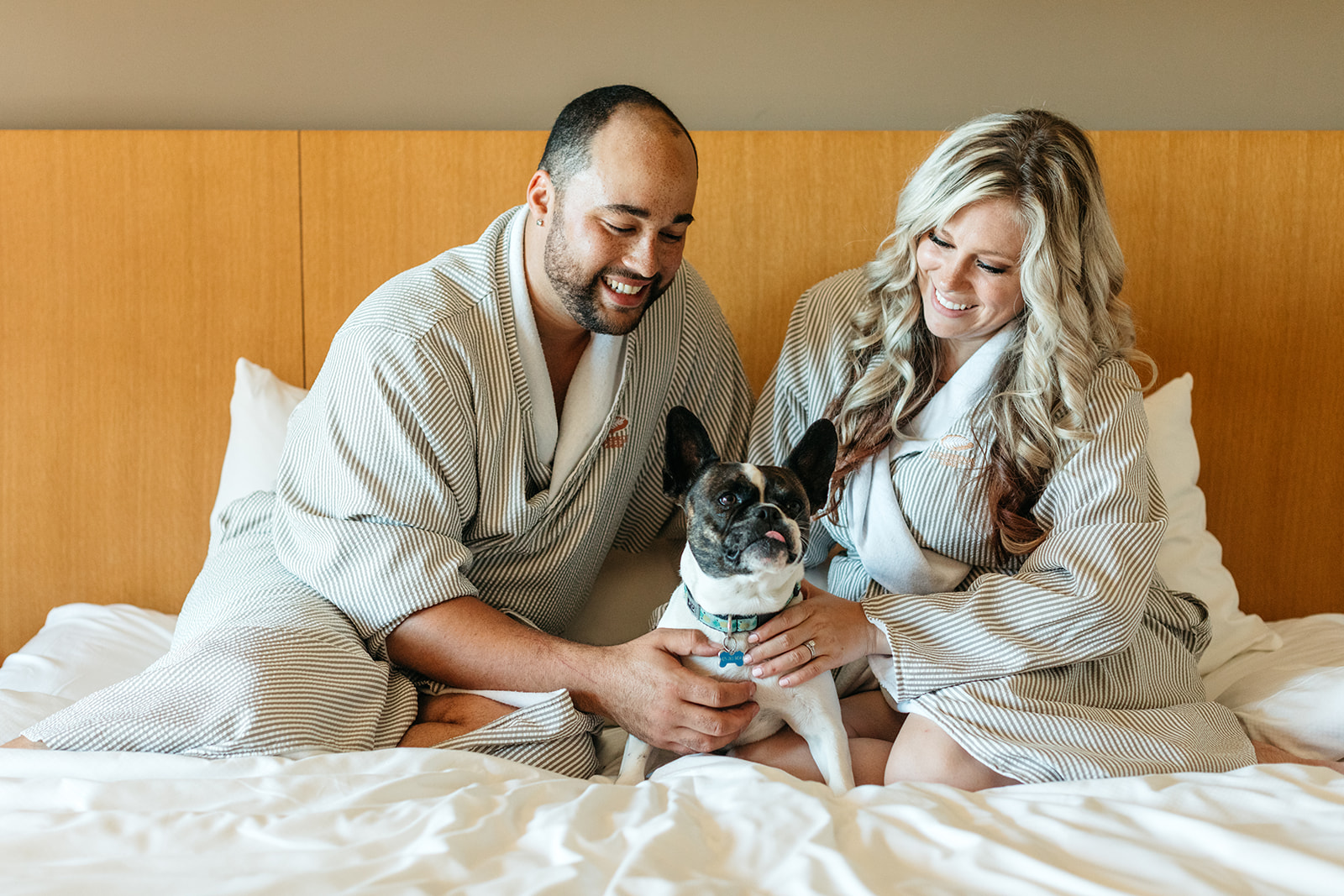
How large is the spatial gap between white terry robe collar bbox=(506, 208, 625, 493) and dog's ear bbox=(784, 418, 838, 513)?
394 millimetres

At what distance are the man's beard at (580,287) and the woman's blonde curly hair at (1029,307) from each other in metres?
0.41

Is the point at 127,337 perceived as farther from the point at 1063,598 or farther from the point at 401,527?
the point at 1063,598

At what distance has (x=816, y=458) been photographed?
57.7 inches

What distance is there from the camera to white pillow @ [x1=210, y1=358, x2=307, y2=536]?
2.00m

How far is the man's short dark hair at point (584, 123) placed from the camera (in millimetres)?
1565

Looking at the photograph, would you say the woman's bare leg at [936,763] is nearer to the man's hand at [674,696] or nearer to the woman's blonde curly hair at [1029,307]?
the man's hand at [674,696]

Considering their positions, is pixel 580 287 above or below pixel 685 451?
above

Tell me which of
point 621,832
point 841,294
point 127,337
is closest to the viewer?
point 621,832

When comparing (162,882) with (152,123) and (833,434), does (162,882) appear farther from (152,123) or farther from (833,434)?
(152,123)

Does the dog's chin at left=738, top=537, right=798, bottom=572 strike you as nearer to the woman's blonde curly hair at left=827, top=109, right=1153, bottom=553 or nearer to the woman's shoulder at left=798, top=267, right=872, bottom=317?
the woman's blonde curly hair at left=827, top=109, right=1153, bottom=553

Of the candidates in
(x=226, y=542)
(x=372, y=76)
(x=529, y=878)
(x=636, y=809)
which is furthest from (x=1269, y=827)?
(x=372, y=76)

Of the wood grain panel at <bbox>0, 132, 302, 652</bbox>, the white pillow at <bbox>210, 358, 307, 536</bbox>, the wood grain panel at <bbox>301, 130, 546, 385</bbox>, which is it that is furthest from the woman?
the wood grain panel at <bbox>0, 132, 302, 652</bbox>

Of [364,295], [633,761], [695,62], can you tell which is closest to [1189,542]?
[633,761]

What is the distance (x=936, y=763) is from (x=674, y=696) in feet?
1.25
